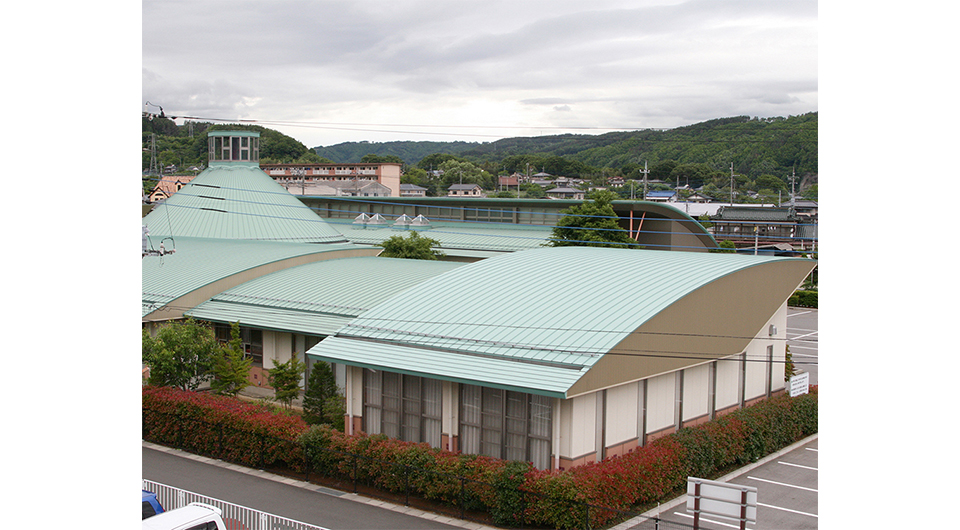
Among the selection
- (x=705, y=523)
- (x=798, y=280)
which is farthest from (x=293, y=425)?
(x=798, y=280)

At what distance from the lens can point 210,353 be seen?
24.0m

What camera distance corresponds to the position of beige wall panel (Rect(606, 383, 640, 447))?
16.9 m

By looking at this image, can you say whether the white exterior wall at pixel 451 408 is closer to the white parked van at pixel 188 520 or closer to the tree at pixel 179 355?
the white parked van at pixel 188 520

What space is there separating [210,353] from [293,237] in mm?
17333

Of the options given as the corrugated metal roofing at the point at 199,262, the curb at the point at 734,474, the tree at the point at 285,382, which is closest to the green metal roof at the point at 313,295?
the corrugated metal roofing at the point at 199,262

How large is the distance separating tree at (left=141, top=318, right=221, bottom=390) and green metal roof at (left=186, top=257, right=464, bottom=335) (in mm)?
2273

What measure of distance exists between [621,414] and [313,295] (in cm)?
1396

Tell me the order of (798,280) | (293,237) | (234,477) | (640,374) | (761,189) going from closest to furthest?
(640,374)
(234,477)
(798,280)
(293,237)
(761,189)

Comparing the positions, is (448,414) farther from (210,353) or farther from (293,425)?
(210,353)


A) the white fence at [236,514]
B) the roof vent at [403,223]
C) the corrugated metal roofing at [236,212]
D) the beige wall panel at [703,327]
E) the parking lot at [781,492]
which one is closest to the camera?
the white fence at [236,514]

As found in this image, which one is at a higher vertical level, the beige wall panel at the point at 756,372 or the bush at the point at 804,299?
the beige wall panel at the point at 756,372

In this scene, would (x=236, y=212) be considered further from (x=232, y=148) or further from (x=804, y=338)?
(x=804, y=338)

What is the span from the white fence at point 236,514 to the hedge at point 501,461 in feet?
8.52

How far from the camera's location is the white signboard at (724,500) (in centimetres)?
1125
